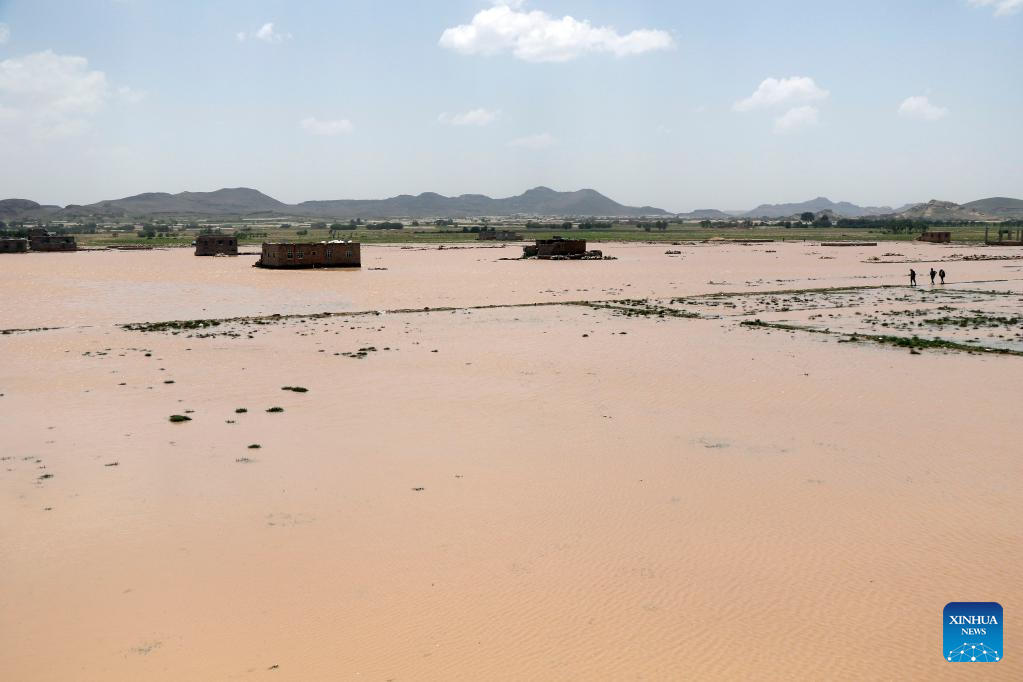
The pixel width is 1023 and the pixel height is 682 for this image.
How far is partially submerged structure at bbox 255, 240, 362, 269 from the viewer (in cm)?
5453

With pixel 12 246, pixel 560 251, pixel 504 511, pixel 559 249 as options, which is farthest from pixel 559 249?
pixel 504 511

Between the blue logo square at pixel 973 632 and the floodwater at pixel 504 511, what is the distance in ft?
0.43

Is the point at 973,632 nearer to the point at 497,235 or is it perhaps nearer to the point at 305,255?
the point at 305,255

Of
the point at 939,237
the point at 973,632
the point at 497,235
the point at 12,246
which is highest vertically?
the point at 497,235

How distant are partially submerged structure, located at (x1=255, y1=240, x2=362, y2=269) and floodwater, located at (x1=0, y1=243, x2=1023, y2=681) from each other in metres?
31.9

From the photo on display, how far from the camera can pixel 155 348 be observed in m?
23.9

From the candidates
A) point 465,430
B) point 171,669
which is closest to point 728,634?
point 171,669

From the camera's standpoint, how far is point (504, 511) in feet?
34.1

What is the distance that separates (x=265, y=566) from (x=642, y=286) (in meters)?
38.6

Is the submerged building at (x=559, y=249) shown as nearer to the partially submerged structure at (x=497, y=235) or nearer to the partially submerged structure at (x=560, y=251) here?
the partially submerged structure at (x=560, y=251)

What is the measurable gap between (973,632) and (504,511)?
5305mm

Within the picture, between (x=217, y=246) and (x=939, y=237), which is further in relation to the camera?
(x=939, y=237)

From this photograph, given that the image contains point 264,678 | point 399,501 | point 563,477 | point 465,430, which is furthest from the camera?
point 465,430

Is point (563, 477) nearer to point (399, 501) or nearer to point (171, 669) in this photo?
point (399, 501)
